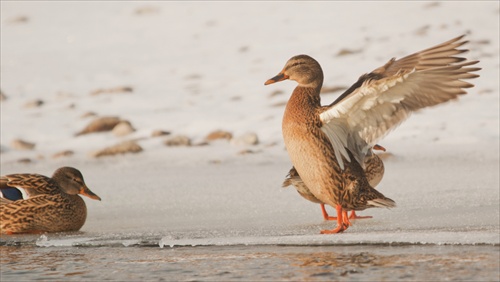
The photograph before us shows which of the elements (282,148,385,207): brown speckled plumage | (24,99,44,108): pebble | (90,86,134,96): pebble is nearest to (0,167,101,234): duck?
(282,148,385,207): brown speckled plumage

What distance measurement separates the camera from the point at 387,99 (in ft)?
19.3

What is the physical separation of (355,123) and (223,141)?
148 inches

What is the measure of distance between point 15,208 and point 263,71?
5318 mm

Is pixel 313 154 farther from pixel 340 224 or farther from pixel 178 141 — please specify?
pixel 178 141

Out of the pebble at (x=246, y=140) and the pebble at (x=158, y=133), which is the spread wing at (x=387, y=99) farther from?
the pebble at (x=158, y=133)

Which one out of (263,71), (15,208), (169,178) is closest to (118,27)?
(263,71)

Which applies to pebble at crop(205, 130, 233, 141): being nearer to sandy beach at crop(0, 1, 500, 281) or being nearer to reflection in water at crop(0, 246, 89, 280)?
sandy beach at crop(0, 1, 500, 281)

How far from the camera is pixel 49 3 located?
14523 mm

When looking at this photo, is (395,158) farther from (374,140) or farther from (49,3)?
(49,3)

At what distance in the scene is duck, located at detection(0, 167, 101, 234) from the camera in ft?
22.0

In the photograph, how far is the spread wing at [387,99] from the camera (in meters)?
5.78

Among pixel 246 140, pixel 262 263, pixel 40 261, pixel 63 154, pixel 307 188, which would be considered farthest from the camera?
pixel 63 154

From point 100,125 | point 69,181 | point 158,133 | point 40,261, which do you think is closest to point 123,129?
point 100,125

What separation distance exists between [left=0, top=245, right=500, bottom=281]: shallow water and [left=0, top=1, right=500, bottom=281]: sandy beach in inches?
0.6
